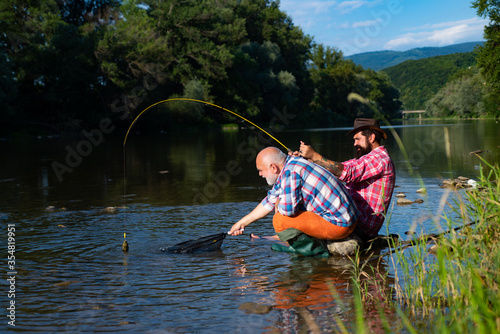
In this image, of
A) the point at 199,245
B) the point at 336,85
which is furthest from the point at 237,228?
the point at 336,85

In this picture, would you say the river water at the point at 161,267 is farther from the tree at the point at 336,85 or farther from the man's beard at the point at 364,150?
the tree at the point at 336,85

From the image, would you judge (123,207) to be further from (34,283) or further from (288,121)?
(288,121)

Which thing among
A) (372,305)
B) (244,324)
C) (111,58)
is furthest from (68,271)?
(111,58)

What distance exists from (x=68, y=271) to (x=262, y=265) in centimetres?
216

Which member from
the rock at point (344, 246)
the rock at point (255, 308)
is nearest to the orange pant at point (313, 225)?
the rock at point (344, 246)

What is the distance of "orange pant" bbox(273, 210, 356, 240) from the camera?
239 inches

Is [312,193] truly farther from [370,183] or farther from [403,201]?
[403,201]

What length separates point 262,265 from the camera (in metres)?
6.26

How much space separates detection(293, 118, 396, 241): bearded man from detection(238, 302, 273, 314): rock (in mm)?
1895

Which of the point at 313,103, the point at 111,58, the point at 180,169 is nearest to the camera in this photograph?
the point at 180,169

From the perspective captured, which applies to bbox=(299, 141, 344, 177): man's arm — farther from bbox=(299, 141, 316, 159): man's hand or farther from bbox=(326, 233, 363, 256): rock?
bbox=(326, 233, 363, 256): rock

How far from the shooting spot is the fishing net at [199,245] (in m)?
6.79

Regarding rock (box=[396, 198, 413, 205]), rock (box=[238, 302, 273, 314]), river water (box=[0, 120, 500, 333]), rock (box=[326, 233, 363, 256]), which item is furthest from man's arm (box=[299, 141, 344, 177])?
rock (box=[396, 198, 413, 205])

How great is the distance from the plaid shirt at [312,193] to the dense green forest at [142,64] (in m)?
25.7
